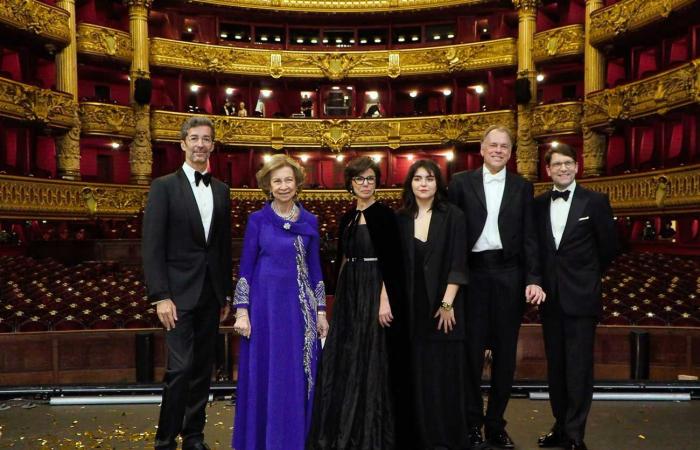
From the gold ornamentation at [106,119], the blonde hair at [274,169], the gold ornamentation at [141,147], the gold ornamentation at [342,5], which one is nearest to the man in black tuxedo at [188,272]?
the blonde hair at [274,169]

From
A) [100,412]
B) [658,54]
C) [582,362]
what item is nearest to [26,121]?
[100,412]

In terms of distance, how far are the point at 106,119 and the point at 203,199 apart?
11.7m

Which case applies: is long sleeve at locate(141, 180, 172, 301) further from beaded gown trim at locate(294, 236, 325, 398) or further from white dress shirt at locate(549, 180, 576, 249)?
white dress shirt at locate(549, 180, 576, 249)

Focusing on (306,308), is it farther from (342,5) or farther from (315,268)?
(342,5)

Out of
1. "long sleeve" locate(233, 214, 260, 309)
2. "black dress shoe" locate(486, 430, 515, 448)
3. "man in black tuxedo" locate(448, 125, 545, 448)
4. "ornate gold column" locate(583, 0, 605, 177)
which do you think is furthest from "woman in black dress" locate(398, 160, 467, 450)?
"ornate gold column" locate(583, 0, 605, 177)

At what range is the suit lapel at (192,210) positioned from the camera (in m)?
2.23

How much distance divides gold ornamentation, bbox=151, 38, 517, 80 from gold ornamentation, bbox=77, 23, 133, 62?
83 cm

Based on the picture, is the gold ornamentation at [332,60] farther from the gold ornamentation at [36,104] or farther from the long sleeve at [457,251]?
the long sleeve at [457,251]

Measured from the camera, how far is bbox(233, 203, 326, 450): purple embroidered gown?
2184 millimetres

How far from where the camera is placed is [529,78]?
44.1 ft

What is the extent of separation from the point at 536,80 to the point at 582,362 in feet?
40.5

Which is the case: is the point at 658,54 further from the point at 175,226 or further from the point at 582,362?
the point at 175,226

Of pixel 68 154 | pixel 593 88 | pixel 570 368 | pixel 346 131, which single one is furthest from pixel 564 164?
pixel 346 131

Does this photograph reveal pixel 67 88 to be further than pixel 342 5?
No
